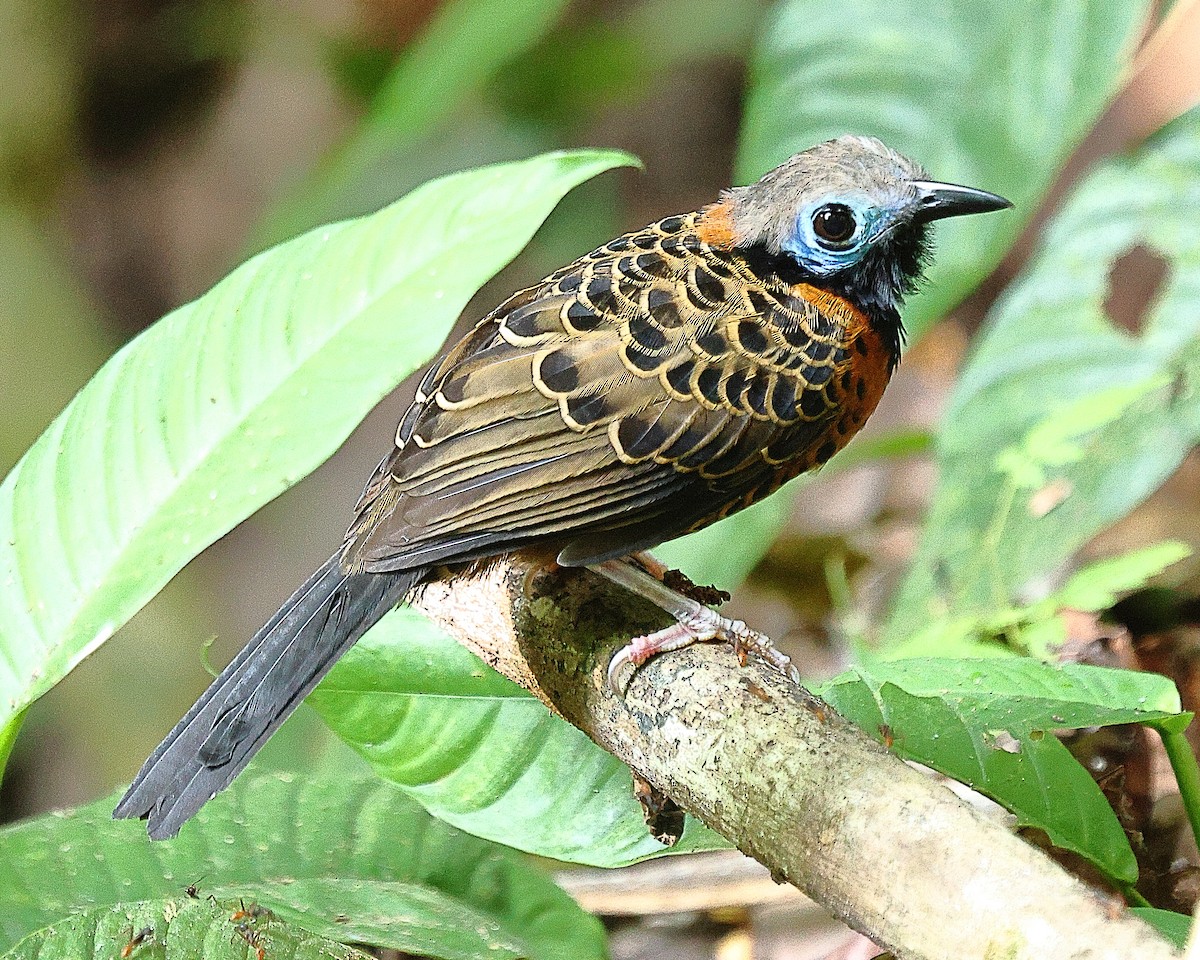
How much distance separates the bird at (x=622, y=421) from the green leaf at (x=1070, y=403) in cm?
62

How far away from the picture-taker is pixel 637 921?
294 centimetres

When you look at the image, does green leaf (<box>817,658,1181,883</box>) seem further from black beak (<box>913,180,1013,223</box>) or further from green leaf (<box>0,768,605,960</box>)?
black beak (<box>913,180,1013,223</box>)

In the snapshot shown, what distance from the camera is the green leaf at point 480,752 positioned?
7.01 ft

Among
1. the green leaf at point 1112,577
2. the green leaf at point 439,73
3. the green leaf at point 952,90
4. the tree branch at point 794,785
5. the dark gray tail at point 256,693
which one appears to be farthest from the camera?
the green leaf at point 439,73

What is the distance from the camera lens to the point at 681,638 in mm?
A: 2119

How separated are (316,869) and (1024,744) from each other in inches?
46.8

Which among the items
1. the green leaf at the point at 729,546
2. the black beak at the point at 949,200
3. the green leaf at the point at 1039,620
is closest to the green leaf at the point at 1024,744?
the green leaf at the point at 1039,620

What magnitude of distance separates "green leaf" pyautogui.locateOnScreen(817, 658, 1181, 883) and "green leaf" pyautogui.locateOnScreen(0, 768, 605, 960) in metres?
0.71

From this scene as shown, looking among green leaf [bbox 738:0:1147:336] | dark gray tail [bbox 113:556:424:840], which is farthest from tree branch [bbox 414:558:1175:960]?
green leaf [bbox 738:0:1147:336]

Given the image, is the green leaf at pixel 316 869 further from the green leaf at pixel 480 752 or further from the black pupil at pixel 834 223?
the black pupil at pixel 834 223

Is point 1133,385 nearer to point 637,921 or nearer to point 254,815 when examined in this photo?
point 637,921

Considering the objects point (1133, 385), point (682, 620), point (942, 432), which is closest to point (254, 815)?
point (682, 620)

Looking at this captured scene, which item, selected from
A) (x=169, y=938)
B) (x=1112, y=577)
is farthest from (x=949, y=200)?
(x=169, y=938)

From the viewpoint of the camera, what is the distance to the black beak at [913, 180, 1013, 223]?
94.6 inches
